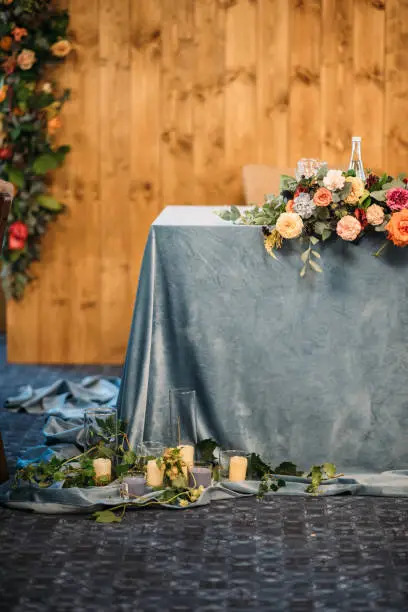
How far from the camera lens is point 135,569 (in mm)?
2504

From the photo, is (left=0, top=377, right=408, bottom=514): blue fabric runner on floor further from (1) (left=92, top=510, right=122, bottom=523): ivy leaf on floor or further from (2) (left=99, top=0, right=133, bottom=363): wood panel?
(2) (left=99, top=0, right=133, bottom=363): wood panel

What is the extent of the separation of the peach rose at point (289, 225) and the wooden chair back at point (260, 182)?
1632 millimetres

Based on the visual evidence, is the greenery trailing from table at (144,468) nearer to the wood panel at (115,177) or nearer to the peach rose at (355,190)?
the peach rose at (355,190)

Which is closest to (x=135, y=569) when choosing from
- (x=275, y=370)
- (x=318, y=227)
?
(x=275, y=370)

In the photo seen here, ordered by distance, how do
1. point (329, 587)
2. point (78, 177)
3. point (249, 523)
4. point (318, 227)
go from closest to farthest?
point (329, 587), point (249, 523), point (318, 227), point (78, 177)

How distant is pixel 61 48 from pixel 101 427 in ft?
7.43

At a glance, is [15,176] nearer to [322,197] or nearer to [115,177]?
[115,177]

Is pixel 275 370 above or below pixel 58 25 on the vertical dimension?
below

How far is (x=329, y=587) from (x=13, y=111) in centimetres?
305

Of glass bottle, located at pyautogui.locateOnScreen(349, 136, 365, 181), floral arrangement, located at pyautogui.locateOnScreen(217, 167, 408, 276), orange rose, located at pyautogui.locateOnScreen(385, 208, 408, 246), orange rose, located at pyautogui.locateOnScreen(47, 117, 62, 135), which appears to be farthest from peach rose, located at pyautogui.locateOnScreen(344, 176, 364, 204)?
orange rose, located at pyautogui.locateOnScreen(47, 117, 62, 135)

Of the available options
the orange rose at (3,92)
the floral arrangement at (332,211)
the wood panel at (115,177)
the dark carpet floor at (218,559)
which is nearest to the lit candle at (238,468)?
the dark carpet floor at (218,559)

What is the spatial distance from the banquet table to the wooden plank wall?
1750 mm

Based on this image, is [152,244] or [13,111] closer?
[152,244]

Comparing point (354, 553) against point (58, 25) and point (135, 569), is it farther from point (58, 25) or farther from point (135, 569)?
point (58, 25)
